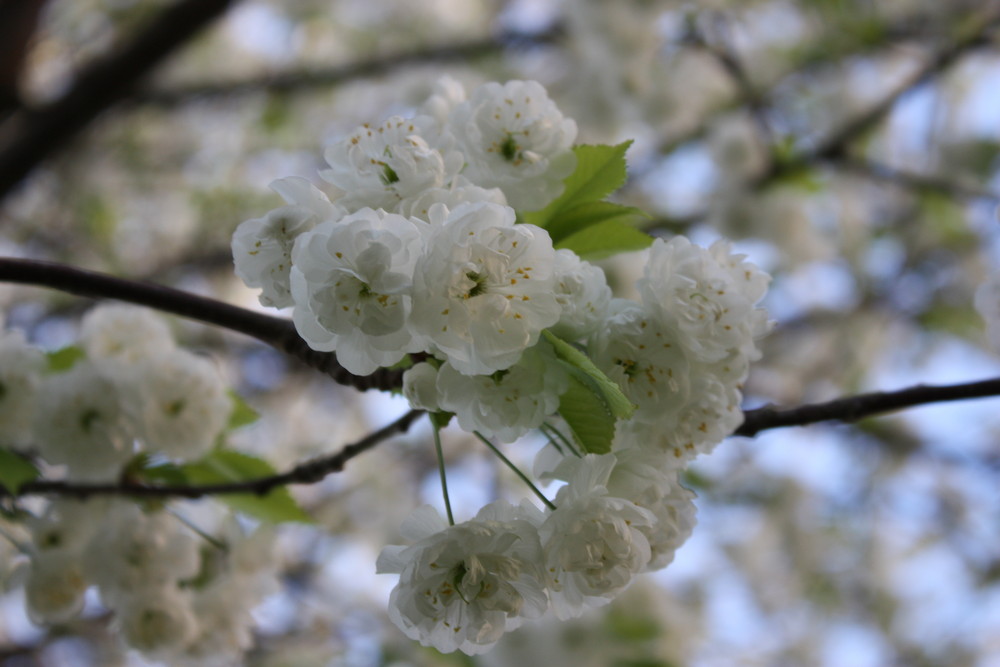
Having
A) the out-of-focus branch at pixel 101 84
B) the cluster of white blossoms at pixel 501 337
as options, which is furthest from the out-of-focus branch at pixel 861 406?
the out-of-focus branch at pixel 101 84

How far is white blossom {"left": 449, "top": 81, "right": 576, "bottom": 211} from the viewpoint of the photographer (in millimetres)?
1115

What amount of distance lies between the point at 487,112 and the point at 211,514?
1.22m

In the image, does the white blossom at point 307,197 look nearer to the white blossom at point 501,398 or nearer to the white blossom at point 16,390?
the white blossom at point 501,398

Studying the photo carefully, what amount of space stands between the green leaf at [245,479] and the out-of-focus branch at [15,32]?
289 cm

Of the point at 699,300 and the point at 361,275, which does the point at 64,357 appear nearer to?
the point at 361,275

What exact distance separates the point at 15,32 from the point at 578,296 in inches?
145

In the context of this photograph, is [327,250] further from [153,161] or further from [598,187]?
[153,161]

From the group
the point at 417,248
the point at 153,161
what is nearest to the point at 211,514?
the point at 417,248

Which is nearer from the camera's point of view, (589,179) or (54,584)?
(589,179)

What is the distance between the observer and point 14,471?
1.49 metres

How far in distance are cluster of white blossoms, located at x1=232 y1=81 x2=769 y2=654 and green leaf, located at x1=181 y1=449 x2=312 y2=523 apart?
0.67 metres

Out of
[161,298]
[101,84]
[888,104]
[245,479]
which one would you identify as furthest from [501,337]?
[888,104]

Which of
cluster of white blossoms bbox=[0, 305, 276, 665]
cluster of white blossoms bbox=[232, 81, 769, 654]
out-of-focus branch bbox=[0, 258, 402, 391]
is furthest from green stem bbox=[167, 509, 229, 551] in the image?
cluster of white blossoms bbox=[232, 81, 769, 654]

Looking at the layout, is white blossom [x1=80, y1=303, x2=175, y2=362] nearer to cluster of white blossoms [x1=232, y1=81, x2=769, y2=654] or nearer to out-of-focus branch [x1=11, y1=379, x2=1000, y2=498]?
out-of-focus branch [x1=11, y1=379, x2=1000, y2=498]
